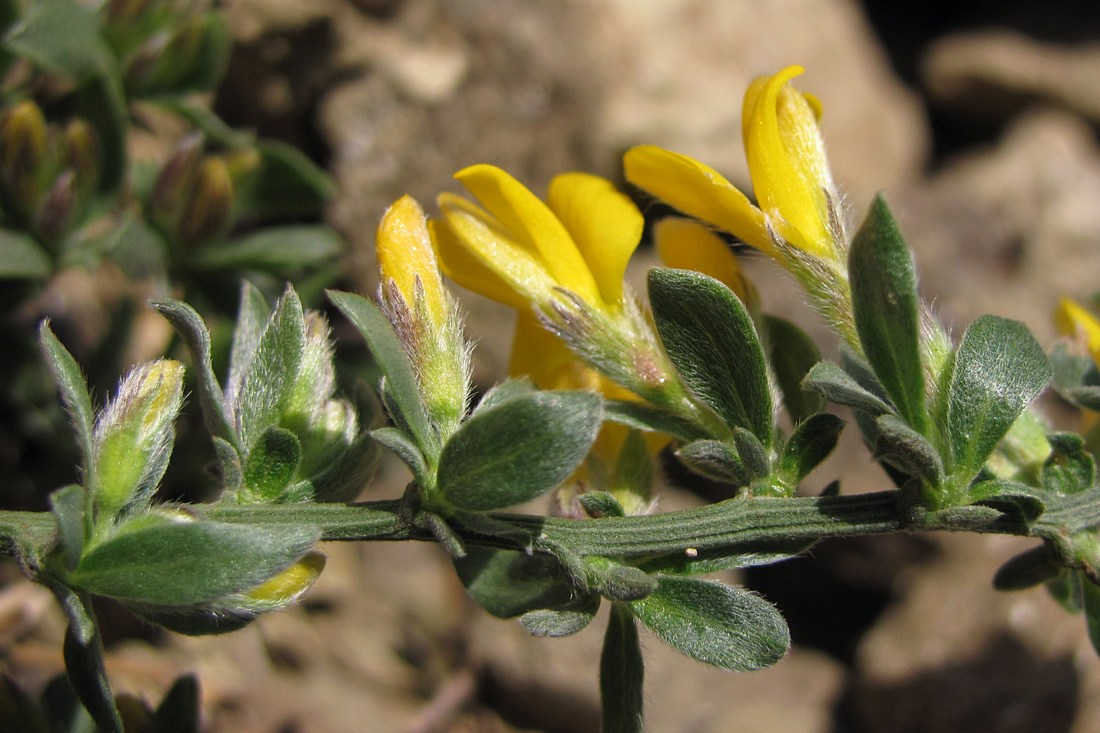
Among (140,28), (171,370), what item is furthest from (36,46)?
(171,370)

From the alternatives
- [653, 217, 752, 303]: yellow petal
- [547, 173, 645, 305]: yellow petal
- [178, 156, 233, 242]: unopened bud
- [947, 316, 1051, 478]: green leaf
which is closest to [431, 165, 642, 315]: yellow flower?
[547, 173, 645, 305]: yellow petal

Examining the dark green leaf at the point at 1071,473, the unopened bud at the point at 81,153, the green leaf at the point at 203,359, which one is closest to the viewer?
the green leaf at the point at 203,359

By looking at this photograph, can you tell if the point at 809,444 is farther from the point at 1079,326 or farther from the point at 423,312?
the point at 1079,326

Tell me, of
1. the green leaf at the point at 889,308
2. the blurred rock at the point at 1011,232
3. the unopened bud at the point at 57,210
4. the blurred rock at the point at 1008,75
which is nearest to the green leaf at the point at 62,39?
the unopened bud at the point at 57,210

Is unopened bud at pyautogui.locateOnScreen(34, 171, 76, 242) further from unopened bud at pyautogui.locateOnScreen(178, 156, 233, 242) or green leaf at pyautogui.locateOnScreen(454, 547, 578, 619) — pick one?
green leaf at pyautogui.locateOnScreen(454, 547, 578, 619)

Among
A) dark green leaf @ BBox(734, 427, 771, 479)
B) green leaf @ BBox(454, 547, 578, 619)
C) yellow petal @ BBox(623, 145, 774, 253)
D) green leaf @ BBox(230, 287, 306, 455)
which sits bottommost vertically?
green leaf @ BBox(454, 547, 578, 619)

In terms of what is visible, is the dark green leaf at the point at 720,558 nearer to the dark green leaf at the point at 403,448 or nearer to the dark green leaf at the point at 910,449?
the dark green leaf at the point at 910,449
